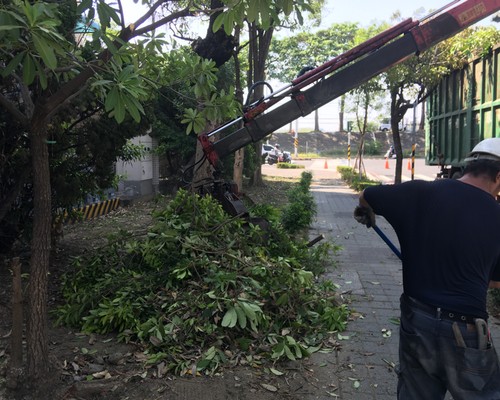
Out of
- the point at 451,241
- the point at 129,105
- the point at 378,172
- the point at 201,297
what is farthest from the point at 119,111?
the point at 378,172

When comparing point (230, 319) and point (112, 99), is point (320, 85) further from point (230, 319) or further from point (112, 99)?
point (112, 99)

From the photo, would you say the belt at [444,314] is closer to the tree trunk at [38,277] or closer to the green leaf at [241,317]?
the green leaf at [241,317]

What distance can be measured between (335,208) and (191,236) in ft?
29.3

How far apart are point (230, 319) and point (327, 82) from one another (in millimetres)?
3945

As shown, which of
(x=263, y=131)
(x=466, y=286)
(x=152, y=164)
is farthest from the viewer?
(x=152, y=164)

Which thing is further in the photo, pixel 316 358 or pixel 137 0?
pixel 316 358

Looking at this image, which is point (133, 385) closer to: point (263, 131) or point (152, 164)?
point (263, 131)

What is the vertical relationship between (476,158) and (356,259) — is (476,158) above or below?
above

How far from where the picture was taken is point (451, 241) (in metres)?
2.36

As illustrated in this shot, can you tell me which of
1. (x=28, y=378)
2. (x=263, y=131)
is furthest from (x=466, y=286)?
(x=263, y=131)

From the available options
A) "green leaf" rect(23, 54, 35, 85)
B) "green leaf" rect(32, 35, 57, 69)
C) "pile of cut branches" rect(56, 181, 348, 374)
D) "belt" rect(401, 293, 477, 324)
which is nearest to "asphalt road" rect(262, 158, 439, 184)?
"pile of cut branches" rect(56, 181, 348, 374)

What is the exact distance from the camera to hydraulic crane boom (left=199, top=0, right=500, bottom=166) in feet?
22.3

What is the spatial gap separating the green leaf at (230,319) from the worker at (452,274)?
5.74 ft

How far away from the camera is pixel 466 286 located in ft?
7.76
